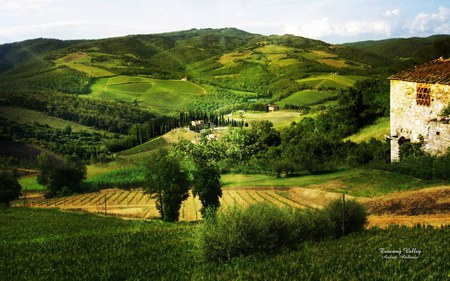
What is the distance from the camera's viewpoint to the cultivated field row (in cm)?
2740

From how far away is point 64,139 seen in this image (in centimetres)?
5691

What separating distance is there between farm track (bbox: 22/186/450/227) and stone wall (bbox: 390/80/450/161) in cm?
508

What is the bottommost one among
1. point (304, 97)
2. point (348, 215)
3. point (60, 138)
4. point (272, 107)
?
point (60, 138)

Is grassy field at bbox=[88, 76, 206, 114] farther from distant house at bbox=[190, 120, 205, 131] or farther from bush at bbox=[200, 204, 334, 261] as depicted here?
bush at bbox=[200, 204, 334, 261]

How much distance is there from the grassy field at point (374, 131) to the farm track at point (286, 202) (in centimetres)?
1001

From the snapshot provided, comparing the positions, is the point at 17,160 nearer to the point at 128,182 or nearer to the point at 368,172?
the point at 128,182

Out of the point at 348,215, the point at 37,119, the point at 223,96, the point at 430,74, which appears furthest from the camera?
the point at 223,96

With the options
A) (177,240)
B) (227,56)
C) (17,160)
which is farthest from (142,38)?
(177,240)

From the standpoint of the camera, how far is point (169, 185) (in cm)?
2970

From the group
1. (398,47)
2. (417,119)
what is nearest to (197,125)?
(417,119)

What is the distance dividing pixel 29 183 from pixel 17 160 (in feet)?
19.4

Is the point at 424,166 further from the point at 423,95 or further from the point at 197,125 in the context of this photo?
the point at 197,125

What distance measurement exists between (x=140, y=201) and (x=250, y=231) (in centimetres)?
2900

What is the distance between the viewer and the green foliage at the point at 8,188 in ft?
132
